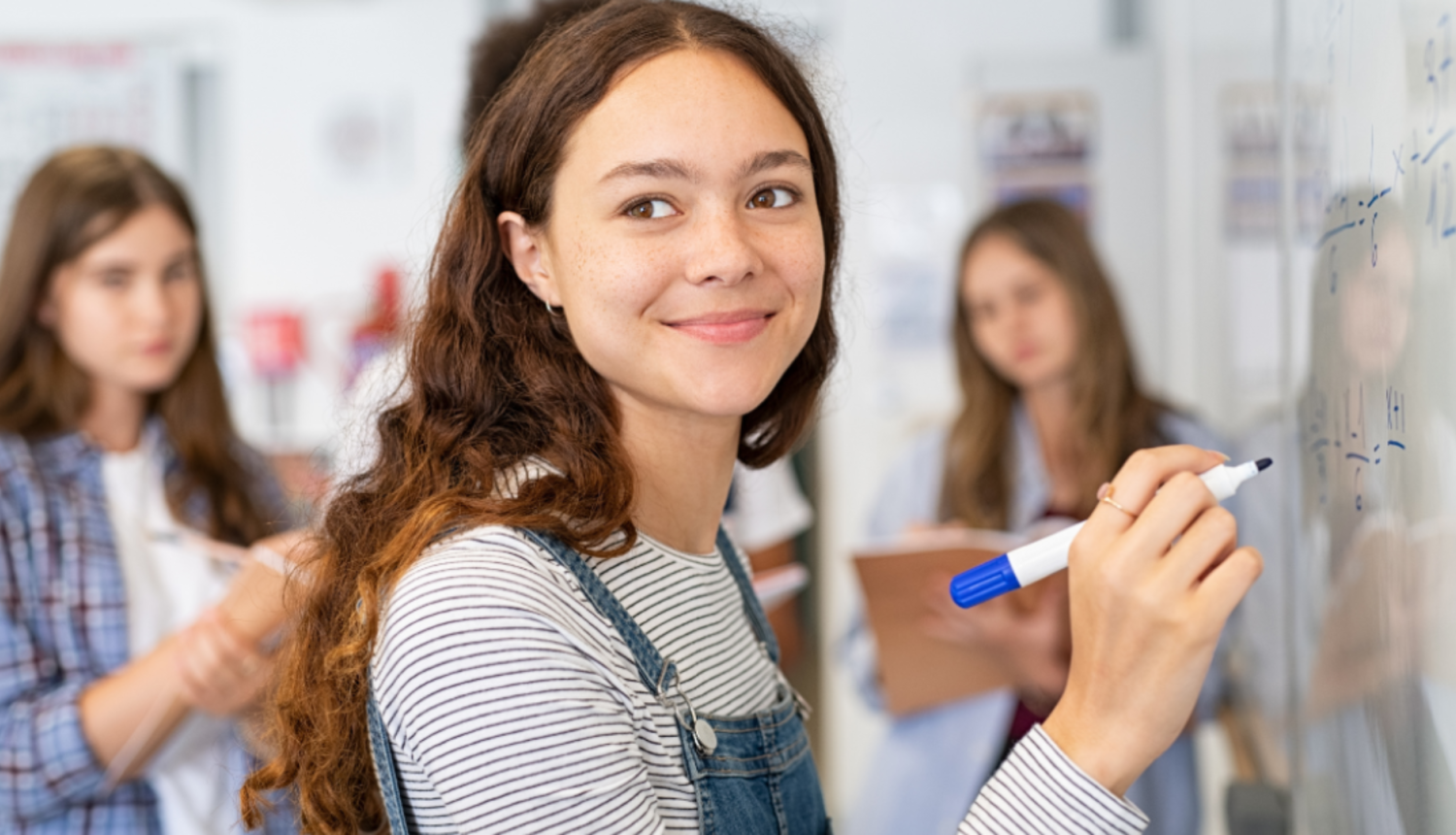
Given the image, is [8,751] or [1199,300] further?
[1199,300]

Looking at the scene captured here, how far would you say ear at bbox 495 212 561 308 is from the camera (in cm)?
89

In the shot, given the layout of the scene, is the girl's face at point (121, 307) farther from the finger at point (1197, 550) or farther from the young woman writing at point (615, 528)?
the finger at point (1197, 550)

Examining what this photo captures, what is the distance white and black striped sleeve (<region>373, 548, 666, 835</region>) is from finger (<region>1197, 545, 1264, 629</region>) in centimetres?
35

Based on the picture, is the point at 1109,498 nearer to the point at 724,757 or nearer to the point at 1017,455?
the point at 724,757

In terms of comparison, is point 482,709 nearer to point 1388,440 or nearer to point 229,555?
point 1388,440

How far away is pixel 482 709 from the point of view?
2.16 feet

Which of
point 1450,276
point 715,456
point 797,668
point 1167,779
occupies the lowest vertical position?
point 797,668

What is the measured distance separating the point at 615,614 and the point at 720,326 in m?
0.21

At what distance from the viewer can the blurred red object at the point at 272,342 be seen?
333cm

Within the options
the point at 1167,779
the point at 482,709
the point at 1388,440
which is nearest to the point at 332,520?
the point at 482,709

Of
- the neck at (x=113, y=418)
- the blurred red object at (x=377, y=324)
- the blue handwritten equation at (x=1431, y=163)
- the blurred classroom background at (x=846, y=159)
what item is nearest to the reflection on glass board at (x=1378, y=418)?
the blue handwritten equation at (x=1431, y=163)

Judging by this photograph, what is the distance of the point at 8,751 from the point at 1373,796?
4.53 feet

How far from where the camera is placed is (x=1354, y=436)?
836 mm

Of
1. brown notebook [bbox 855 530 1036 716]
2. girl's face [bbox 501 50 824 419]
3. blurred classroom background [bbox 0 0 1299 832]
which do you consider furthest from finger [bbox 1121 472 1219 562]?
blurred classroom background [bbox 0 0 1299 832]
